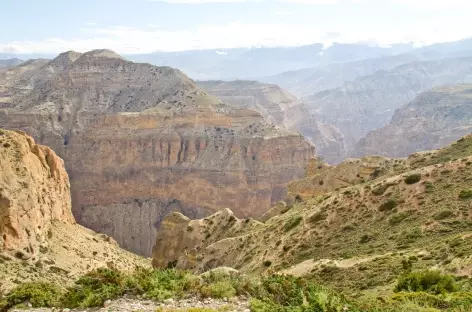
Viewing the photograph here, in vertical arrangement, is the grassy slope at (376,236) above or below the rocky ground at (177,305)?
below

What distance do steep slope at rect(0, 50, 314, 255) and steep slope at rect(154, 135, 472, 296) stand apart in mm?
67327

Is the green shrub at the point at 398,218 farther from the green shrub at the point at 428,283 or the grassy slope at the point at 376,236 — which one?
the green shrub at the point at 428,283

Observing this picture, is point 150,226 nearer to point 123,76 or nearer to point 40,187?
point 123,76

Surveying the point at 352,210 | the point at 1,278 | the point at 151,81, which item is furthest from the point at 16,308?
the point at 151,81

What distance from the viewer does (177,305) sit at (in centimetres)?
1518

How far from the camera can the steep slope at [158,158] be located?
11500cm

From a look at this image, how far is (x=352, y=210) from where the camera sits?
3538 cm

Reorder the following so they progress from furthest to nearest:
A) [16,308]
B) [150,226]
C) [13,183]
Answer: [150,226] → [13,183] → [16,308]

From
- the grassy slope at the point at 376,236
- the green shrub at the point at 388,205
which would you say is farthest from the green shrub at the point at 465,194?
the green shrub at the point at 388,205

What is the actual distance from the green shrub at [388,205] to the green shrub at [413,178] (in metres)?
2.35

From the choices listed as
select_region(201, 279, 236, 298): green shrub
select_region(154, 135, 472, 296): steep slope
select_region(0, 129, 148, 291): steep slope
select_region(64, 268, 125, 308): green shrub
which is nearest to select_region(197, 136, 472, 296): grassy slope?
select_region(154, 135, 472, 296): steep slope

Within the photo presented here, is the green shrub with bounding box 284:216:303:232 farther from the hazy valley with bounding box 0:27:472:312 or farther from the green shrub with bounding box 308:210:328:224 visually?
the green shrub with bounding box 308:210:328:224

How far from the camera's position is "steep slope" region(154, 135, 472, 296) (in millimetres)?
23438

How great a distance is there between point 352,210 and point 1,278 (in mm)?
24003
